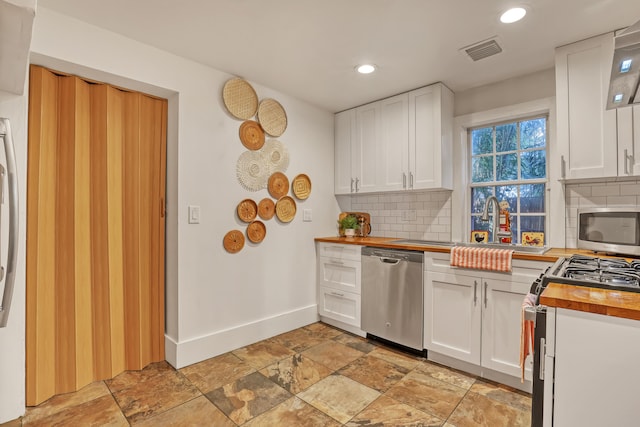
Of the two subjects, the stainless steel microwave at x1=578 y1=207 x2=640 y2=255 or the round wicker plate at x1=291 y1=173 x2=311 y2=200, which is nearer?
the stainless steel microwave at x1=578 y1=207 x2=640 y2=255

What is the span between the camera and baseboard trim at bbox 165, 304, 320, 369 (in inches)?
95.6

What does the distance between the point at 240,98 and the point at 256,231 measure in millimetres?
1165

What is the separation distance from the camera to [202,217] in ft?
8.36

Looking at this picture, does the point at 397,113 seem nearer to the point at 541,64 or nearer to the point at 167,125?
the point at 541,64

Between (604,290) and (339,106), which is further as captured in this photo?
(339,106)

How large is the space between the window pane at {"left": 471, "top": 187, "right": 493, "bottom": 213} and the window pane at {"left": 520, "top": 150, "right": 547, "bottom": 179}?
1.07 feet

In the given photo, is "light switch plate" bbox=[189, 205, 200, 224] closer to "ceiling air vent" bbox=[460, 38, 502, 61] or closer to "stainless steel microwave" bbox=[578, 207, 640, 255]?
"ceiling air vent" bbox=[460, 38, 502, 61]

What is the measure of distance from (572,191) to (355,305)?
202 centimetres

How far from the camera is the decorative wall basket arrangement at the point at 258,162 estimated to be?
8.96ft

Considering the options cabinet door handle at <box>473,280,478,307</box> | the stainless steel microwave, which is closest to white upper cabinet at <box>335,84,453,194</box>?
cabinet door handle at <box>473,280,478,307</box>

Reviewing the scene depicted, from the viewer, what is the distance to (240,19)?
1967 mm

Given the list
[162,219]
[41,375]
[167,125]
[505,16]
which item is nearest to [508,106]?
[505,16]

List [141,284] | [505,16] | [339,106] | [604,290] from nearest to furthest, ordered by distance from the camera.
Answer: [604,290] < [505,16] < [141,284] < [339,106]

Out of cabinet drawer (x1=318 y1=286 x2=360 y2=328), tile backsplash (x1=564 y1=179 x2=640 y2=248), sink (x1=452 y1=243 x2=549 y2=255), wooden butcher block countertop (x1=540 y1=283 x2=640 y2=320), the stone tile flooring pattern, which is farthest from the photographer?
cabinet drawer (x1=318 y1=286 x2=360 y2=328)
